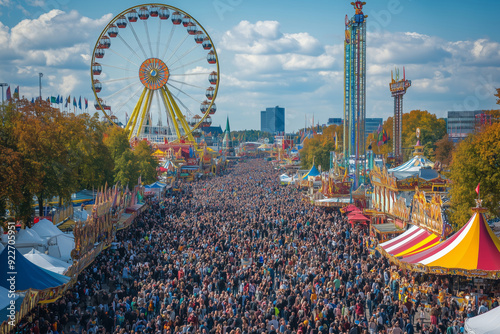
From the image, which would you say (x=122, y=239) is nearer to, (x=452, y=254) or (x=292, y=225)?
(x=292, y=225)

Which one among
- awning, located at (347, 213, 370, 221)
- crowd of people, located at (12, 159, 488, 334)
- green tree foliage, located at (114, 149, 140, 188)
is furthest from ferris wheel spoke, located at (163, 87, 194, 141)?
awning, located at (347, 213, 370, 221)

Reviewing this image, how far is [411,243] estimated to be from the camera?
20391 mm

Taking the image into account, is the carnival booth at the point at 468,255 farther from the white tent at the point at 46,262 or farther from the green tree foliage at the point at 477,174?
the white tent at the point at 46,262

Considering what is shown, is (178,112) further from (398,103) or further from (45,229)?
(45,229)

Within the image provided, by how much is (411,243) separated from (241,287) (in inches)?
254

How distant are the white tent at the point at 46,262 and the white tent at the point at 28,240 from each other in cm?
187

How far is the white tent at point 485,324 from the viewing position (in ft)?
38.7

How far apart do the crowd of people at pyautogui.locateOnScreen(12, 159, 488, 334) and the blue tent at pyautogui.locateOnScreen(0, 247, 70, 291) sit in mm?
860

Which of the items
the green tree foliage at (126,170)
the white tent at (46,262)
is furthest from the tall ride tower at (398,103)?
the white tent at (46,262)

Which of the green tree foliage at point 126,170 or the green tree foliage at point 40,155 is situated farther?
the green tree foliage at point 126,170

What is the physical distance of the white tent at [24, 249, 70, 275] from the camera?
54.0 feet

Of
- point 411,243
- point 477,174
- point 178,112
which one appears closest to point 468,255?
point 411,243

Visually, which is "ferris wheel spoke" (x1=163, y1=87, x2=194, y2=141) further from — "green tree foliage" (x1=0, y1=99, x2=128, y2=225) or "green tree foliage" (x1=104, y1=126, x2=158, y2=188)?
"green tree foliage" (x1=0, y1=99, x2=128, y2=225)

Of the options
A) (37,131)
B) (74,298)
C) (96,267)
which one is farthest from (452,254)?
(37,131)
